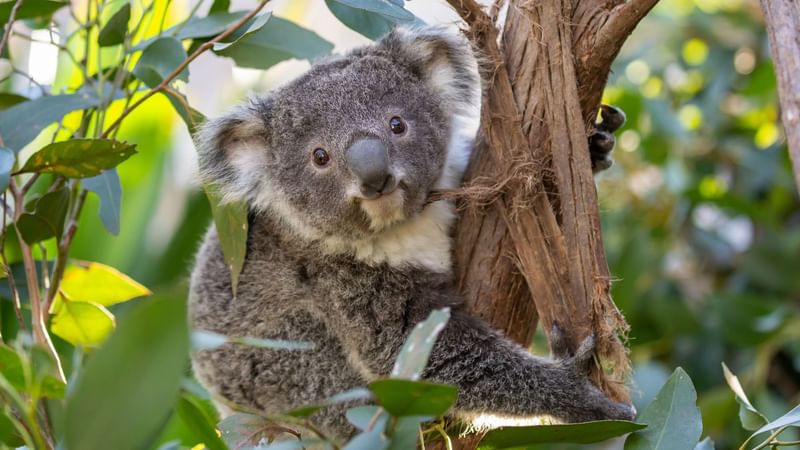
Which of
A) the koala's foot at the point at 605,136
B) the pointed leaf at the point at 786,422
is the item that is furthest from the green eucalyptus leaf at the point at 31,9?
the pointed leaf at the point at 786,422

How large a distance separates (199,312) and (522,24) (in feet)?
4.27

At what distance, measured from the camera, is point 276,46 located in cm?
246

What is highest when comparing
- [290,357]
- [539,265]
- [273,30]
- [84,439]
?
[273,30]

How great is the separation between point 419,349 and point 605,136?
1.34m

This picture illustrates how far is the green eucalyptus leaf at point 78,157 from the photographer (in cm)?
199

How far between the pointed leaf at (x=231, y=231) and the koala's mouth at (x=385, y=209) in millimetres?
324

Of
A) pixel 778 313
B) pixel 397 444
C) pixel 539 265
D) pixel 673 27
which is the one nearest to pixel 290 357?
pixel 539 265

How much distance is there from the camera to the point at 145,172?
5.82 metres

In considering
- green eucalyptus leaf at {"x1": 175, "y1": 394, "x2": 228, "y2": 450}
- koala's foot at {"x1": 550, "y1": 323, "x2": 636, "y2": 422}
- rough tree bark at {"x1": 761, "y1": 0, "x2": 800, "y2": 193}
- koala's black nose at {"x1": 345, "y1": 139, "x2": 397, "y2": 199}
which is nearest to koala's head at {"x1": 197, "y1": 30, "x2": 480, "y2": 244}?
koala's black nose at {"x1": 345, "y1": 139, "x2": 397, "y2": 199}

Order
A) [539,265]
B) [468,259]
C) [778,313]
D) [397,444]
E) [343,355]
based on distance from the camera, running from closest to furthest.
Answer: [397,444] < [539,265] < [468,259] < [343,355] < [778,313]

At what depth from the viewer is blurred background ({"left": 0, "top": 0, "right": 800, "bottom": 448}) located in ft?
13.2

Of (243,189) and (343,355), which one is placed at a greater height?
(243,189)

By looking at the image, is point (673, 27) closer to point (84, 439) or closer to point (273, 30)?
point (273, 30)

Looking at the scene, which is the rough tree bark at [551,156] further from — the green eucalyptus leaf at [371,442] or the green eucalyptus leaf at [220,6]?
the green eucalyptus leaf at [371,442]
